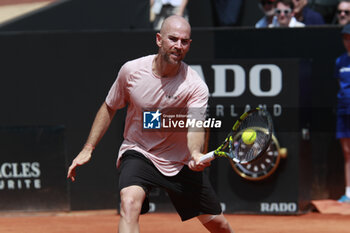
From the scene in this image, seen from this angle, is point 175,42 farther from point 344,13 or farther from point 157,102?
point 344,13

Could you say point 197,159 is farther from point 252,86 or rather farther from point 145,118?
point 252,86

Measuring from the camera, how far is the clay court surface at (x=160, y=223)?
7.19 metres

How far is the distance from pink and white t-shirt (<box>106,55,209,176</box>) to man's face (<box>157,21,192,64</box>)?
19 centimetres

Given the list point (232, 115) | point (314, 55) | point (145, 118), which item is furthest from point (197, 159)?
point (314, 55)

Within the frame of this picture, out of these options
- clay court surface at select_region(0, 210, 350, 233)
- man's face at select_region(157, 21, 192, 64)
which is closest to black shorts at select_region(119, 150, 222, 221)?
man's face at select_region(157, 21, 192, 64)

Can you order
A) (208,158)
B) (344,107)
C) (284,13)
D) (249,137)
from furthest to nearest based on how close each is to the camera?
(284,13) < (344,107) < (249,137) < (208,158)

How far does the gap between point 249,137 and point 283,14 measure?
12.7ft

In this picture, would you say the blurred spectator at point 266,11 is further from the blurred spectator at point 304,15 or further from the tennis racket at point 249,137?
the tennis racket at point 249,137

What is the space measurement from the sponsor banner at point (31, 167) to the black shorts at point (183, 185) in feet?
10.7

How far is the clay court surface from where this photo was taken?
283 inches

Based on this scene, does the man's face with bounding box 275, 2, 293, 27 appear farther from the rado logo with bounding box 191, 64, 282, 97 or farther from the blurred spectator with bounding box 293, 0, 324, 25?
the rado logo with bounding box 191, 64, 282, 97

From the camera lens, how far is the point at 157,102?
16.5 feet

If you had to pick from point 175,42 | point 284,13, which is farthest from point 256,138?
point 284,13

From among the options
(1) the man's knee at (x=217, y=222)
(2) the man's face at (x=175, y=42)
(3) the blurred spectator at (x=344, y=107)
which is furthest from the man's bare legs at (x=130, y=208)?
(3) the blurred spectator at (x=344, y=107)
